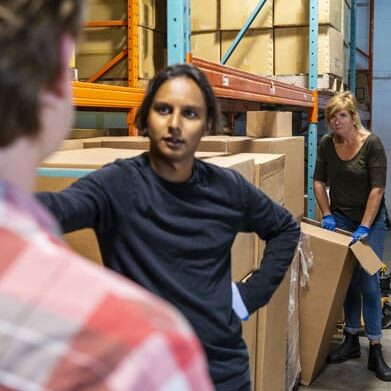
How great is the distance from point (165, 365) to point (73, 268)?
0.10m

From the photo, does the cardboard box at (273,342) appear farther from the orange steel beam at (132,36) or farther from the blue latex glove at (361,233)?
the orange steel beam at (132,36)

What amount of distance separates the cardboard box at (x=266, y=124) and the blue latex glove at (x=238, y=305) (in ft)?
6.27

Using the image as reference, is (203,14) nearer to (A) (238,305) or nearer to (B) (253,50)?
(B) (253,50)

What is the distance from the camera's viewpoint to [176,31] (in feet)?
7.45

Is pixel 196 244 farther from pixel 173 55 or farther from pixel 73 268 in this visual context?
pixel 173 55

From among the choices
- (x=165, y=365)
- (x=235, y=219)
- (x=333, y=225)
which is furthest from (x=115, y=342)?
(x=333, y=225)

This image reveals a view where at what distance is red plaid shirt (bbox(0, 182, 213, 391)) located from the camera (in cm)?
45

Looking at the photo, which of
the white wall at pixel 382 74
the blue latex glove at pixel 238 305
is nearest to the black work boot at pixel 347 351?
the blue latex glove at pixel 238 305

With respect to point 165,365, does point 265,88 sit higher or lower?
higher

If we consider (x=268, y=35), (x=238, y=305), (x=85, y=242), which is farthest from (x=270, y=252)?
(x=268, y=35)

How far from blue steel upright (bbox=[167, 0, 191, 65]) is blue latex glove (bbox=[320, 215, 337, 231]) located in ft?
5.95

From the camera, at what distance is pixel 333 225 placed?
3.75 meters

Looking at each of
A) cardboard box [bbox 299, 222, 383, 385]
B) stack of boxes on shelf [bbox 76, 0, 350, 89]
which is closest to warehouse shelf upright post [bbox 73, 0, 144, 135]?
stack of boxes on shelf [bbox 76, 0, 350, 89]

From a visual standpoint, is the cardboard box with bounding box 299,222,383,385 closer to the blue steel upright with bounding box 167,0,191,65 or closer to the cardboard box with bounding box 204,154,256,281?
the cardboard box with bounding box 204,154,256,281
